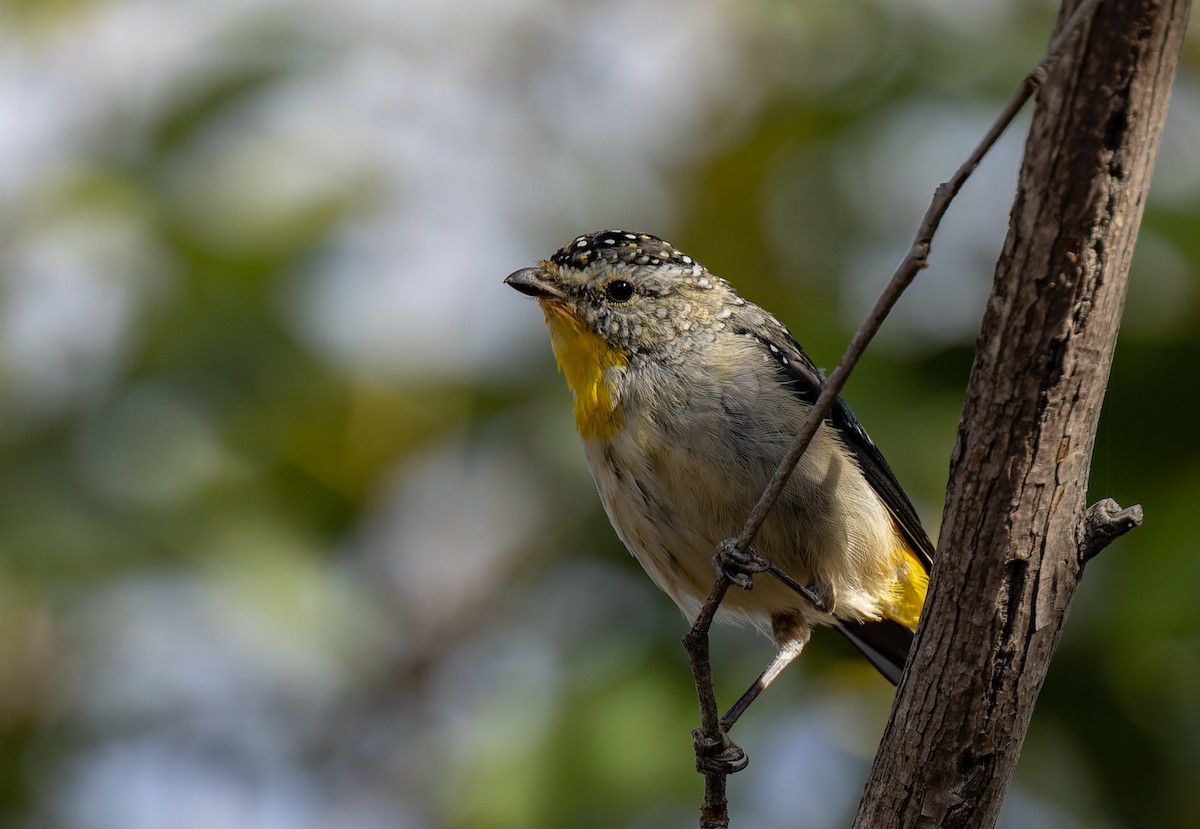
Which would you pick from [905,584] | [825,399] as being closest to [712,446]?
[905,584]

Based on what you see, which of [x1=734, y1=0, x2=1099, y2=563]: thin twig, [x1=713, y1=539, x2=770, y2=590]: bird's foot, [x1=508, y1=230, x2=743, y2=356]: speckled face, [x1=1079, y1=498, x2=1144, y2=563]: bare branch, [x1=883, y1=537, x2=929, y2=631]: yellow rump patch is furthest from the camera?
[x1=883, y1=537, x2=929, y2=631]: yellow rump patch

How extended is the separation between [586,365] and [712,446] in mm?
534

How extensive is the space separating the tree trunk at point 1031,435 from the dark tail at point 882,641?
1.65m

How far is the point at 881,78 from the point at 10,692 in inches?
164

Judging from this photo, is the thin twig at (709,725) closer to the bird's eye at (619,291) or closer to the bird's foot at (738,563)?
the bird's foot at (738,563)

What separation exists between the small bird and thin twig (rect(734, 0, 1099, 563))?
864 mm

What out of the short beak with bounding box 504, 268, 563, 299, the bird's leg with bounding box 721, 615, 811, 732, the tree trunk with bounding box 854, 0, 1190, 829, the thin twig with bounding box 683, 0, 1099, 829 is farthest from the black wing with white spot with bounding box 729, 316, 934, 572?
the tree trunk with bounding box 854, 0, 1190, 829

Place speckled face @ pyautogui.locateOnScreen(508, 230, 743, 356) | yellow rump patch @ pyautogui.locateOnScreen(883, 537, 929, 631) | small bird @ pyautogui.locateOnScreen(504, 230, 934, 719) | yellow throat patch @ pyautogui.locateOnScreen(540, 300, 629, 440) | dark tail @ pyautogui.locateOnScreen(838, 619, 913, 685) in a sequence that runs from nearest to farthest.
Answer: small bird @ pyautogui.locateOnScreen(504, 230, 934, 719)
yellow throat patch @ pyautogui.locateOnScreen(540, 300, 629, 440)
speckled face @ pyautogui.locateOnScreen(508, 230, 743, 356)
yellow rump patch @ pyautogui.locateOnScreen(883, 537, 929, 631)
dark tail @ pyautogui.locateOnScreen(838, 619, 913, 685)

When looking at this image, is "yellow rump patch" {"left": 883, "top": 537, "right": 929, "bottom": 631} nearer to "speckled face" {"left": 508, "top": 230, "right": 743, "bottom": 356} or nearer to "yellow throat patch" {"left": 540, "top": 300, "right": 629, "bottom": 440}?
"speckled face" {"left": 508, "top": 230, "right": 743, "bottom": 356}

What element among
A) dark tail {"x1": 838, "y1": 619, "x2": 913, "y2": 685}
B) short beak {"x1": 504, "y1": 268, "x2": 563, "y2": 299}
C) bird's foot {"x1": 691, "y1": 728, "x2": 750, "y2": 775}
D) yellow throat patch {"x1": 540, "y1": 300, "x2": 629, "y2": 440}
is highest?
short beak {"x1": 504, "y1": 268, "x2": 563, "y2": 299}

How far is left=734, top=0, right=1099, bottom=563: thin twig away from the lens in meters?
2.04

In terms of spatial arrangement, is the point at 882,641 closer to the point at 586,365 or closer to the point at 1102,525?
the point at 586,365

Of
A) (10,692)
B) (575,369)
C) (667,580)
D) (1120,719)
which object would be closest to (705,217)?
(575,369)

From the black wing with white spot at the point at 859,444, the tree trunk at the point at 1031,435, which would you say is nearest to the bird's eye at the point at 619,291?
the black wing with white spot at the point at 859,444
